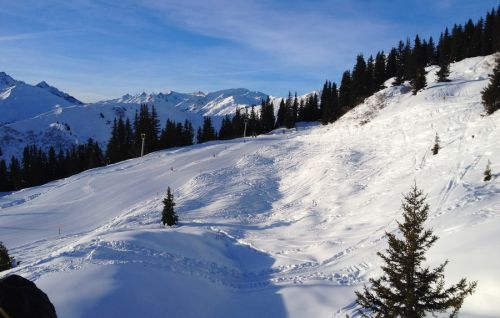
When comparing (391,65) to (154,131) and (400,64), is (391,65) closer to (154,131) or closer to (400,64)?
(400,64)

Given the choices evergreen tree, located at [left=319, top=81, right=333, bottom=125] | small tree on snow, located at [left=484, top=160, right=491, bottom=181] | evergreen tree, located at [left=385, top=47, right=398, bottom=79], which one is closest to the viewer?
small tree on snow, located at [left=484, top=160, right=491, bottom=181]

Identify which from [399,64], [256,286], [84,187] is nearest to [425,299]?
[256,286]

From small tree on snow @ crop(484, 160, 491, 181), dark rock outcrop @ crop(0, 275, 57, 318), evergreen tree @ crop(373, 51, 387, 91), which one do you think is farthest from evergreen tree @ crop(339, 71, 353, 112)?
dark rock outcrop @ crop(0, 275, 57, 318)

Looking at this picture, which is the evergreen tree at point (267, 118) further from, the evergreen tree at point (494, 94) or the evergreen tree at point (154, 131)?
the evergreen tree at point (494, 94)

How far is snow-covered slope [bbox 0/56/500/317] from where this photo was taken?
12625 millimetres

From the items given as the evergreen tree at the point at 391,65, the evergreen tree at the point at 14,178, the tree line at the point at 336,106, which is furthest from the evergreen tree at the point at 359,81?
the evergreen tree at the point at 14,178

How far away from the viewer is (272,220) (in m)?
25.4

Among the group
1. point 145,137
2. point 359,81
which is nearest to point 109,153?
point 145,137

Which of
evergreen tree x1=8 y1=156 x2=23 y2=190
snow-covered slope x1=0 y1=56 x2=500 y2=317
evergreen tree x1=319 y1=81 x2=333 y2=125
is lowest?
evergreen tree x1=8 y1=156 x2=23 y2=190

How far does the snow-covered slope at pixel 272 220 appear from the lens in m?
12.6

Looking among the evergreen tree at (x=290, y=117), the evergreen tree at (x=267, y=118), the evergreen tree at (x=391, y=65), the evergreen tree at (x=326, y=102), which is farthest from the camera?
the evergreen tree at (x=267, y=118)

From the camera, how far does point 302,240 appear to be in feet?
66.2

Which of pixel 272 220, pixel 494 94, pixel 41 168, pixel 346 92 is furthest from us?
pixel 41 168

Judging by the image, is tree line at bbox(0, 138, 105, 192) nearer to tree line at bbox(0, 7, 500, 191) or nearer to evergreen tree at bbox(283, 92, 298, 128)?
tree line at bbox(0, 7, 500, 191)
